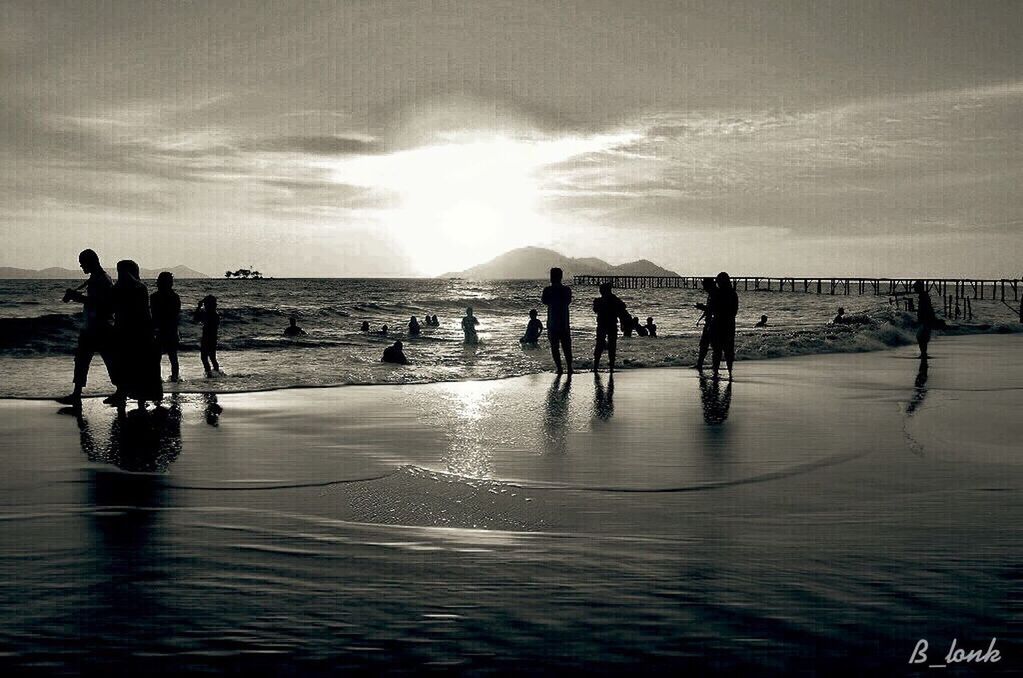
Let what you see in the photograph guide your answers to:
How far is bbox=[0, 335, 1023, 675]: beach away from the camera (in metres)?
3.46

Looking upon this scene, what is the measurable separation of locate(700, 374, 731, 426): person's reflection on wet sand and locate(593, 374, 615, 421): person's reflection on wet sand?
1.33m

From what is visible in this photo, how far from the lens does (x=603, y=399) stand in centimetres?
1266

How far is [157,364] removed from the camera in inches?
440

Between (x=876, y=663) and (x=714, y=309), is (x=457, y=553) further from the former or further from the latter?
(x=714, y=309)

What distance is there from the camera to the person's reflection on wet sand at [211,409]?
10266 mm

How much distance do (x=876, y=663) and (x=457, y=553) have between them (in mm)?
2348

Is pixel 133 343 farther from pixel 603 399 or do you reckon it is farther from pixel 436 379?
pixel 603 399

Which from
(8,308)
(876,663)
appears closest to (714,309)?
(876,663)

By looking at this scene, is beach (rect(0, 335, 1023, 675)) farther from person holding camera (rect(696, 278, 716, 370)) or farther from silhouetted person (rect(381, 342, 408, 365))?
silhouetted person (rect(381, 342, 408, 365))
